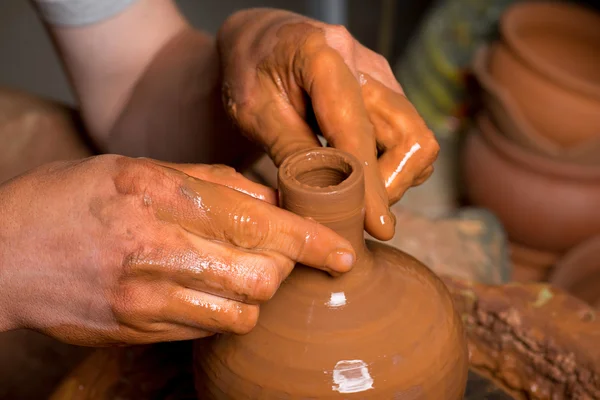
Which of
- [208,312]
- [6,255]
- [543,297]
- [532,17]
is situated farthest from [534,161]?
[6,255]

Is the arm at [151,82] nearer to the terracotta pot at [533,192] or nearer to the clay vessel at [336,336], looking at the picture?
the clay vessel at [336,336]

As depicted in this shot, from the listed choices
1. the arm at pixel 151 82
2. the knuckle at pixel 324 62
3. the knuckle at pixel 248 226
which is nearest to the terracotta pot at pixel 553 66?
the arm at pixel 151 82

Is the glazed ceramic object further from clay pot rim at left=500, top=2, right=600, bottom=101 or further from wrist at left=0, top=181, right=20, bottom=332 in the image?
wrist at left=0, top=181, right=20, bottom=332

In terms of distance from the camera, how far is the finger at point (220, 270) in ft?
2.55

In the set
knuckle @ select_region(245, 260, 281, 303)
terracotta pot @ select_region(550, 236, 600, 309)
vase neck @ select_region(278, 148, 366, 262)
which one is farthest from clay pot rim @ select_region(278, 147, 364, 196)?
terracotta pot @ select_region(550, 236, 600, 309)

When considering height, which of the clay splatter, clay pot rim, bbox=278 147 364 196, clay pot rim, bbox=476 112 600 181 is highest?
clay pot rim, bbox=278 147 364 196

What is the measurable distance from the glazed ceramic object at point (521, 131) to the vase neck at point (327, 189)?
1.46 meters

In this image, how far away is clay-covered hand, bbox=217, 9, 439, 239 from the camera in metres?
0.93

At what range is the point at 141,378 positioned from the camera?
124cm

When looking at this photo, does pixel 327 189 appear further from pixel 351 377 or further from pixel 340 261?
pixel 351 377

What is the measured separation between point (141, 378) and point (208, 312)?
1.67 feet

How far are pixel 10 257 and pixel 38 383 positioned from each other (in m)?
0.80

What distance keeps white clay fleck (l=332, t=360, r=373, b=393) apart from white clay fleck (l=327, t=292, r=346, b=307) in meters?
0.07

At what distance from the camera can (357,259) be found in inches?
36.3
